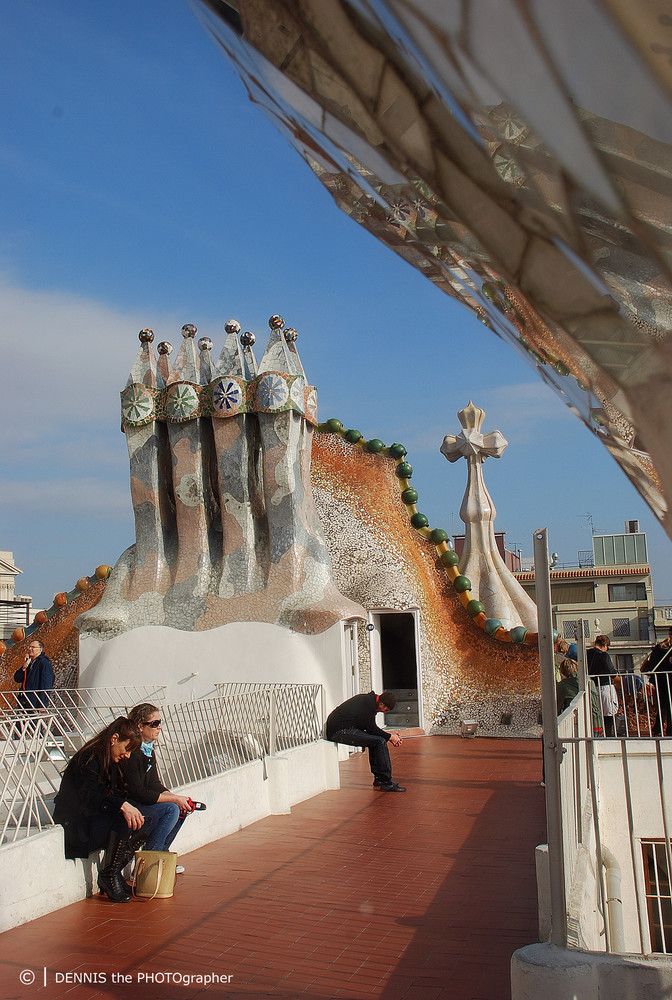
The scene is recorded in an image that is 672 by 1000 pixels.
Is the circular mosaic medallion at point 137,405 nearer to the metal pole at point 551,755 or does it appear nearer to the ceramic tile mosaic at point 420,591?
the ceramic tile mosaic at point 420,591

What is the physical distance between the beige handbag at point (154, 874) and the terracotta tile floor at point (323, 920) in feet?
0.23

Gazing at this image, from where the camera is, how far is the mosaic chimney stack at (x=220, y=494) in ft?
41.0

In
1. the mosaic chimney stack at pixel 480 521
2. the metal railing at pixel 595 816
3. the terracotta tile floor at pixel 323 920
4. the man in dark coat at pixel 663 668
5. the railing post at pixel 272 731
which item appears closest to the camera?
the metal railing at pixel 595 816

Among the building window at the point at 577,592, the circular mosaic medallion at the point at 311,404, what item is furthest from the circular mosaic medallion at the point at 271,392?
the building window at the point at 577,592

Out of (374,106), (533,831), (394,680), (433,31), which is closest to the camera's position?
(433,31)

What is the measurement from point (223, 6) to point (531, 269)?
1.12 metres

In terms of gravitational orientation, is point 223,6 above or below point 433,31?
above

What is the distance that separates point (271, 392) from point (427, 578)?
12.3ft

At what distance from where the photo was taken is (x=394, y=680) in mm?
19516

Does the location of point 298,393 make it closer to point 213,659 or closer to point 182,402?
point 182,402

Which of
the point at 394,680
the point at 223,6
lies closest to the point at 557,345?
the point at 223,6

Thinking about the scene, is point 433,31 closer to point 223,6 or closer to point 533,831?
point 223,6

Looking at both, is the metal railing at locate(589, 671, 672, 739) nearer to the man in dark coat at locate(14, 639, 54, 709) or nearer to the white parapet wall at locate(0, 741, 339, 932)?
the white parapet wall at locate(0, 741, 339, 932)

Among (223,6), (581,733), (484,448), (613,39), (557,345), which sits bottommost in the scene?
(581,733)
